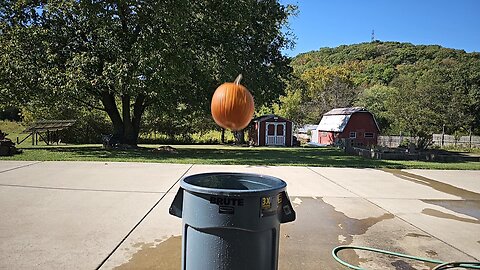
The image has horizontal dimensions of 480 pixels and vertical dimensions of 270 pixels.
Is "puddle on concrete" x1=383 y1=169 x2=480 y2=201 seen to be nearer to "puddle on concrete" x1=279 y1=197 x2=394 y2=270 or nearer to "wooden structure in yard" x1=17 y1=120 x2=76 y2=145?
"puddle on concrete" x1=279 y1=197 x2=394 y2=270

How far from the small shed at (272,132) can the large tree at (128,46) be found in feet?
41.8

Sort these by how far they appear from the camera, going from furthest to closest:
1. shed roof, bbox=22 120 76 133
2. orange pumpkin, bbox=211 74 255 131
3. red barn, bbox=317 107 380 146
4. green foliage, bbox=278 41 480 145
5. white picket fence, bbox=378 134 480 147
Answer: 1. white picket fence, bbox=378 134 480 147
2. red barn, bbox=317 107 380 146
3. green foliage, bbox=278 41 480 145
4. shed roof, bbox=22 120 76 133
5. orange pumpkin, bbox=211 74 255 131

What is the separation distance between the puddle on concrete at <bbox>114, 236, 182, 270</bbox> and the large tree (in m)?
11.1

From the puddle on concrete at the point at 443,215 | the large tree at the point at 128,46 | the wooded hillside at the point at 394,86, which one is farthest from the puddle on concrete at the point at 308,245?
the wooded hillside at the point at 394,86

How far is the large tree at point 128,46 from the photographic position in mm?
14672

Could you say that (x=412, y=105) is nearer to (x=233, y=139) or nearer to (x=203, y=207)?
(x=233, y=139)

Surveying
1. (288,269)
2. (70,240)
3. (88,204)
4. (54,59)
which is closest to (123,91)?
(54,59)

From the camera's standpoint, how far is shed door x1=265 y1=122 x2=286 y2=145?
3141cm

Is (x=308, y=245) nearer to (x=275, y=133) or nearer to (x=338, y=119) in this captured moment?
(x=275, y=133)

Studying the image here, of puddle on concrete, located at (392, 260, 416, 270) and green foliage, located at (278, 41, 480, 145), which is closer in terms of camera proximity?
puddle on concrete, located at (392, 260, 416, 270)

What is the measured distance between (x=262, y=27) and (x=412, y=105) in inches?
680

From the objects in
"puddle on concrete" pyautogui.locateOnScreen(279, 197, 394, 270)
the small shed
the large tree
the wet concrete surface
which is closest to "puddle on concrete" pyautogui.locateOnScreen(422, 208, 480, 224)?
the wet concrete surface

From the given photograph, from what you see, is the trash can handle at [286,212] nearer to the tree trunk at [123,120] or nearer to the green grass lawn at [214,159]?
the green grass lawn at [214,159]

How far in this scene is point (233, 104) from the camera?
2.99 m
